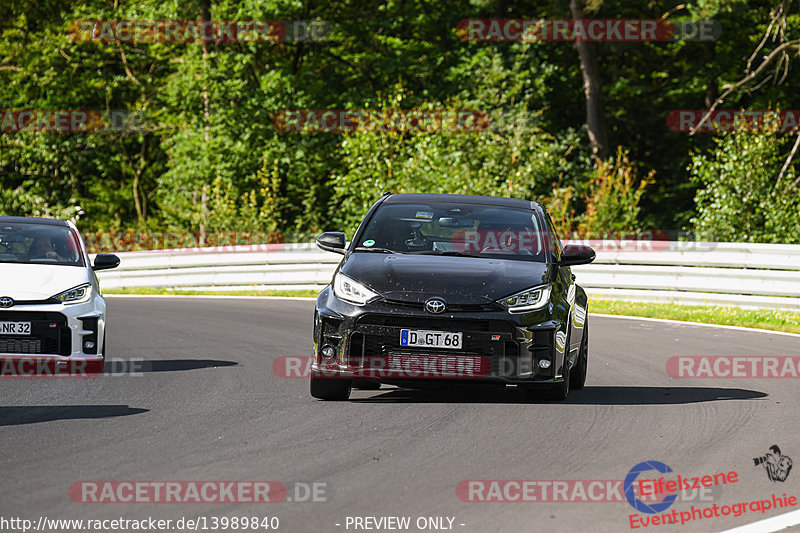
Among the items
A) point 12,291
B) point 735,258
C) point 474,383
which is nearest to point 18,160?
point 735,258

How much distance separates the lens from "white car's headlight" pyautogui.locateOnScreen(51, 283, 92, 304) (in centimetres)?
1134

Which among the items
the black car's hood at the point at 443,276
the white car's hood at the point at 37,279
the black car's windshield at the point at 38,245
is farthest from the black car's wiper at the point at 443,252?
the black car's windshield at the point at 38,245

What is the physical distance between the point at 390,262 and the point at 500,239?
44.7 inches

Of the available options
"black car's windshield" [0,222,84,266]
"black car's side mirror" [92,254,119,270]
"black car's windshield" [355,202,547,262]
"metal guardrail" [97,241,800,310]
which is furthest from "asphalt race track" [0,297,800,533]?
"metal guardrail" [97,241,800,310]

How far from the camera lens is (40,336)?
11.1m

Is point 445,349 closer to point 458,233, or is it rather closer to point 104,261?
point 458,233

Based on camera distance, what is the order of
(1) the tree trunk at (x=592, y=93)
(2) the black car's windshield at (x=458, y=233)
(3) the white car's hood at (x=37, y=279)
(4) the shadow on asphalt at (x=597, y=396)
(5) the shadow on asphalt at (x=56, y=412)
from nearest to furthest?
(5) the shadow on asphalt at (x=56, y=412)
(4) the shadow on asphalt at (x=597, y=396)
(2) the black car's windshield at (x=458, y=233)
(3) the white car's hood at (x=37, y=279)
(1) the tree trunk at (x=592, y=93)

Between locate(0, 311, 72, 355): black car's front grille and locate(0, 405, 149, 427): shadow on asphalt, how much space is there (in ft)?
6.01

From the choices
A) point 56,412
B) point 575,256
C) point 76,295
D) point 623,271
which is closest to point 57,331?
point 76,295

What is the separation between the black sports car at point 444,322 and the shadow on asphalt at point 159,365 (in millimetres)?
2769

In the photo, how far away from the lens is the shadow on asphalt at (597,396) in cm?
990

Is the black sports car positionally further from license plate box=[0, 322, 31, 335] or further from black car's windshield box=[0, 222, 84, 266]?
black car's windshield box=[0, 222, 84, 266]

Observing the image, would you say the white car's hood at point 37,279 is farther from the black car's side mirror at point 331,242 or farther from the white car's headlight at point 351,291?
the white car's headlight at point 351,291

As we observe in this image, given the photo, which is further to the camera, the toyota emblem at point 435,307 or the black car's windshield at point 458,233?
the black car's windshield at point 458,233
